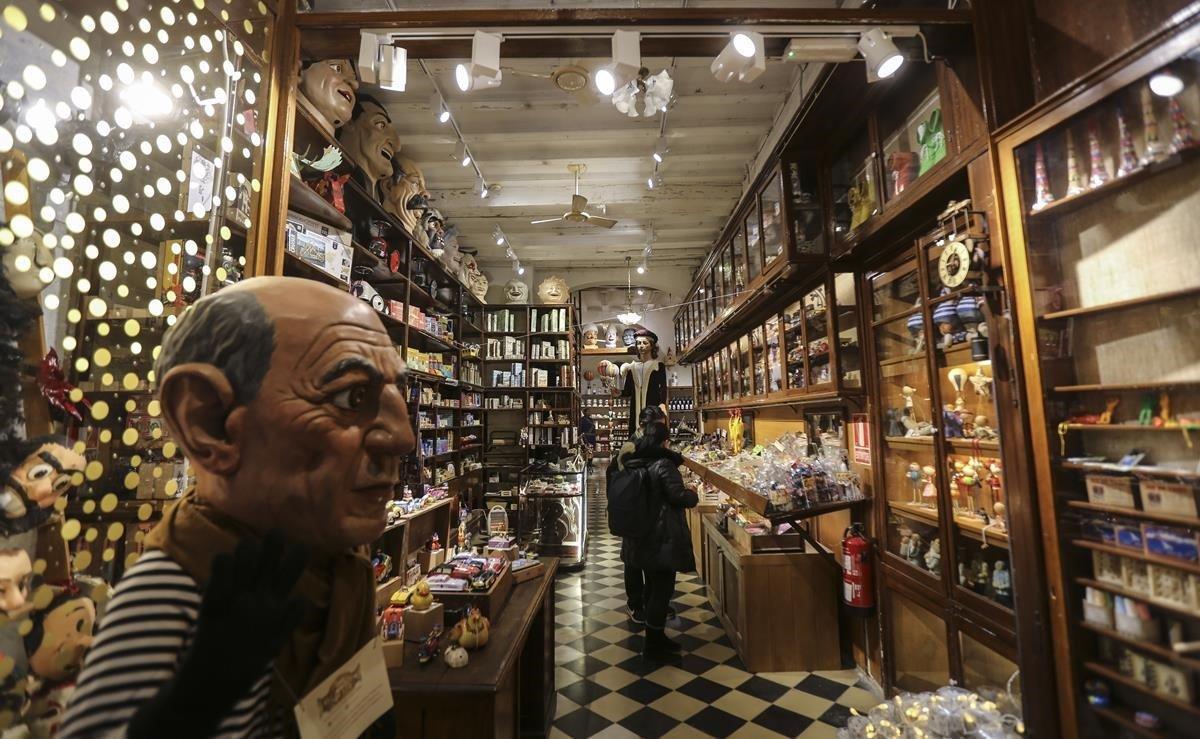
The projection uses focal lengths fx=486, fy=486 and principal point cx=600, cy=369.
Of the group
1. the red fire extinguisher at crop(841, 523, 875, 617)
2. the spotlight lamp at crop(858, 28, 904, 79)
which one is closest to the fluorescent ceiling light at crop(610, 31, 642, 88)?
the spotlight lamp at crop(858, 28, 904, 79)

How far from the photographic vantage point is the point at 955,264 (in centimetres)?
191

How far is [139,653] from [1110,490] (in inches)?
91.9

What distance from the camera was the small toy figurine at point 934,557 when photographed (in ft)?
7.84

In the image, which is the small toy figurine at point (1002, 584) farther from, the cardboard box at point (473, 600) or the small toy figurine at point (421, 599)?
the small toy figurine at point (421, 599)

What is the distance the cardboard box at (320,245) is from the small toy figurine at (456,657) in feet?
7.41

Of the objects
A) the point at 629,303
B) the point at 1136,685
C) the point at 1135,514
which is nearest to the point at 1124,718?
the point at 1136,685

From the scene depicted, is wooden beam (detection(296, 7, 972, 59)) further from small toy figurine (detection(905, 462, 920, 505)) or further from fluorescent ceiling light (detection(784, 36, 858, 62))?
small toy figurine (detection(905, 462, 920, 505))

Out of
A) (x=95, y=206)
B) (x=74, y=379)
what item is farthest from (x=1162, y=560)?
(x=95, y=206)

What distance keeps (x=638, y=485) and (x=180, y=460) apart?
264cm

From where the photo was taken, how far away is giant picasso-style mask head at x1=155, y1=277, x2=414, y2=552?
0.75m

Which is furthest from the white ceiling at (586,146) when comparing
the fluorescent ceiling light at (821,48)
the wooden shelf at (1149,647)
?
the wooden shelf at (1149,647)

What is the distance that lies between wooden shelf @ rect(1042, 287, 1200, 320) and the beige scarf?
7.06 feet

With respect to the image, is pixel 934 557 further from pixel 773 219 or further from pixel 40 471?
pixel 40 471

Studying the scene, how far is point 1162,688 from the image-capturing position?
137cm
